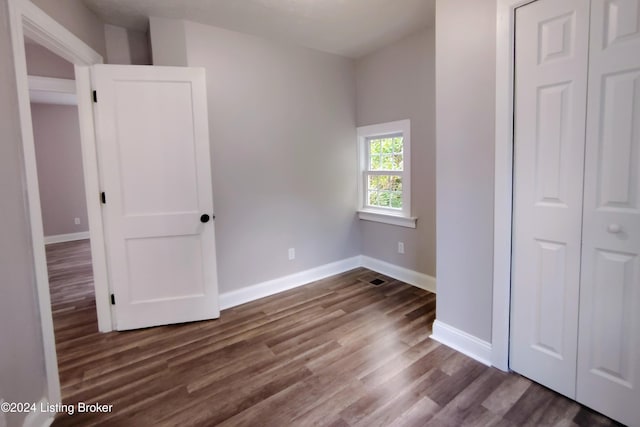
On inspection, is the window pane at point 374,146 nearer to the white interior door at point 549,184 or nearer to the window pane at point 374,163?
the window pane at point 374,163

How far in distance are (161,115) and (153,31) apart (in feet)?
2.42

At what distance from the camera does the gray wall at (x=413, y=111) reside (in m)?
3.07

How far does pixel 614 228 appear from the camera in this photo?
5.00 ft

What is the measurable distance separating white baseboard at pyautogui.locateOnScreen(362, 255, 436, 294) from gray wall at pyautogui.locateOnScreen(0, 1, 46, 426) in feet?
9.88

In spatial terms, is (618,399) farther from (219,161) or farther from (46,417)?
(219,161)

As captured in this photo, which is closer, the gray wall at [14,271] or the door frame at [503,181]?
the gray wall at [14,271]

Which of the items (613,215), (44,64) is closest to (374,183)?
(613,215)

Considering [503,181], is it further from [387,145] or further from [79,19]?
[79,19]

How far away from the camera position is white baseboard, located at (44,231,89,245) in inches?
232

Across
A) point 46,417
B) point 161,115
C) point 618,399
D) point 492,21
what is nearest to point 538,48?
point 492,21

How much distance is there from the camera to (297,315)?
2.84 m

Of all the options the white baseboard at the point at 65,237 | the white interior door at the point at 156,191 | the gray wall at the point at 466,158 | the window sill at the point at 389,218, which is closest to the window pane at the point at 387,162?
the window sill at the point at 389,218

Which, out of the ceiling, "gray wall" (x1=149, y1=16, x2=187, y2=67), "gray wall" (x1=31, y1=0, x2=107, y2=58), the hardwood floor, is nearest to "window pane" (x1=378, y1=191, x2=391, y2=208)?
the hardwood floor

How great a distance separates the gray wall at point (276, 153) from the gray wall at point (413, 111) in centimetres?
36
